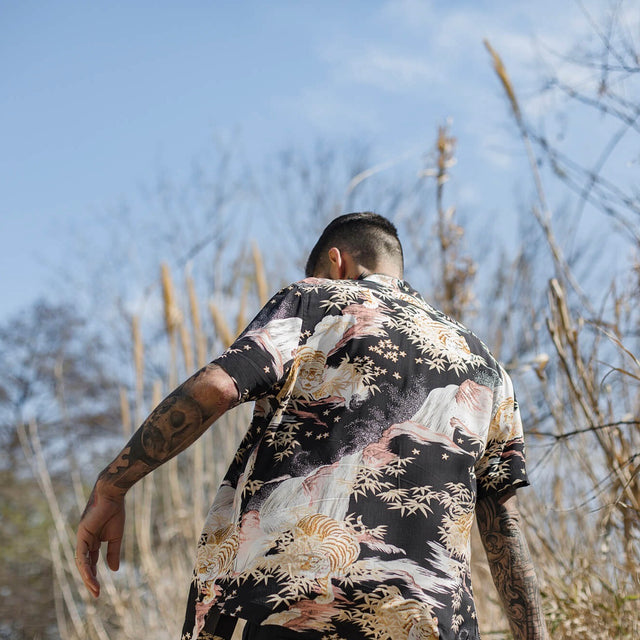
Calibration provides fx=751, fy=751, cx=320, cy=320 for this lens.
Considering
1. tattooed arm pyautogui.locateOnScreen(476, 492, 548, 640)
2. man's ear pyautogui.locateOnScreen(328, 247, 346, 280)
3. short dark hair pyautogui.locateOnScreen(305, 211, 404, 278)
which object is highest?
short dark hair pyautogui.locateOnScreen(305, 211, 404, 278)

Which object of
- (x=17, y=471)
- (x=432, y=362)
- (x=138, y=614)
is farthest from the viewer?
(x=17, y=471)

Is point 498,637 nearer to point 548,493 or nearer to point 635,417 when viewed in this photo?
point 548,493

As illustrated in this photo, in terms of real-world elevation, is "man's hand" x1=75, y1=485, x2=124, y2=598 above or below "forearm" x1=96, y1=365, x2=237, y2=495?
below

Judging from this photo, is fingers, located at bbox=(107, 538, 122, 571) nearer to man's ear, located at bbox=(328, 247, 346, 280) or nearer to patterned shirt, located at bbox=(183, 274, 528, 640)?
patterned shirt, located at bbox=(183, 274, 528, 640)

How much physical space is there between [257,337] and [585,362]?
51.0 inches

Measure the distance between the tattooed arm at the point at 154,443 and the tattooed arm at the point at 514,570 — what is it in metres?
0.63

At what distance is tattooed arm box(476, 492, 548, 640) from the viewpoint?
4.70 ft

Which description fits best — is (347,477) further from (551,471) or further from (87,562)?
(551,471)

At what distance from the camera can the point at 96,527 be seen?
3.89 feet

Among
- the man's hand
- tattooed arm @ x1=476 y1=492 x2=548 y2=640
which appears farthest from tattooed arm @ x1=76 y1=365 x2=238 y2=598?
tattooed arm @ x1=476 y1=492 x2=548 y2=640

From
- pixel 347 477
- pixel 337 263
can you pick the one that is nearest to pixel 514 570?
pixel 347 477

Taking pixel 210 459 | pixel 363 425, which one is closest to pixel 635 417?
pixel 363 425

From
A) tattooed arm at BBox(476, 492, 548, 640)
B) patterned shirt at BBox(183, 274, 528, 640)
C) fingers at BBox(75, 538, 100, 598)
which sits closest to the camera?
patterned shirt at BBox(183, 274, 528, 640)

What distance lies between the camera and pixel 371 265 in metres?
1.51
